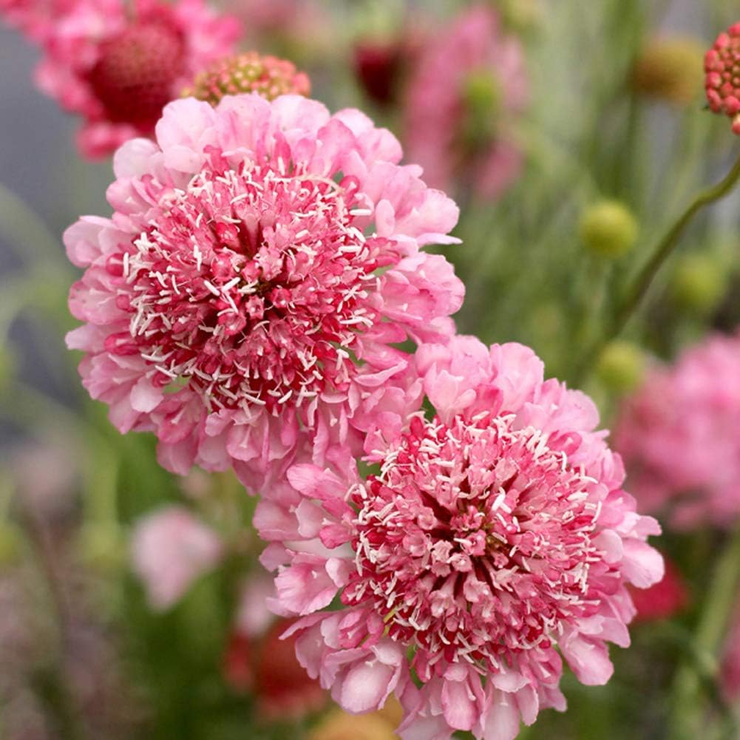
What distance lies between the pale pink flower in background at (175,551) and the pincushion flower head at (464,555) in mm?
283

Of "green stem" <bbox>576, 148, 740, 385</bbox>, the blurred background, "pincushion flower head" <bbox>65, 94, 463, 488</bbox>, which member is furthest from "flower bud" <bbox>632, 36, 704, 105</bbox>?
"pincushion flower head" <bbox>65, 94, 463, 488</bbox>

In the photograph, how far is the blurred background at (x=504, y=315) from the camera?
1.73 ft

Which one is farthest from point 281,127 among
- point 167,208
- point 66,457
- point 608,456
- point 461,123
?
point 66,457

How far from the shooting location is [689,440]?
0.53 m

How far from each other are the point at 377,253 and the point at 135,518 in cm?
44

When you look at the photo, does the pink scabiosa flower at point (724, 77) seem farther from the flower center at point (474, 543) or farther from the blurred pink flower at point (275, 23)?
the blurred pink flower at point (275, 23)

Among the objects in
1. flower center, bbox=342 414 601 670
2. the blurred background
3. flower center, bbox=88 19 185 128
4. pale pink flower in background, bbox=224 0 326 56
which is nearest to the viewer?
flower center, bbox=342 414 601 670

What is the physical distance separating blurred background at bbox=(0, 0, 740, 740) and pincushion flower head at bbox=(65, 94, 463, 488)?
17cm

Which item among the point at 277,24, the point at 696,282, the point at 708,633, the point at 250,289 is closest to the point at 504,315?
the point at 696,282

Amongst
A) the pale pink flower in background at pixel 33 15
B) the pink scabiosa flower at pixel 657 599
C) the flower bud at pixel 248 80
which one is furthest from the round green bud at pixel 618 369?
the pale pink flower in background at pixel 33 15

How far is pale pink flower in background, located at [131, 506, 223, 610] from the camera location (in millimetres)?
569

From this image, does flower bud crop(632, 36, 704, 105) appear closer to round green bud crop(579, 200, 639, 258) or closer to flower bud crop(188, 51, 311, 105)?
round green bud crop(579, 200, 639, 258)

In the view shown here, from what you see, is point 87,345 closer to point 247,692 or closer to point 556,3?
point 247,692

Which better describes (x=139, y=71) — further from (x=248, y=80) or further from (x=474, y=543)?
(x=474, y=543)
